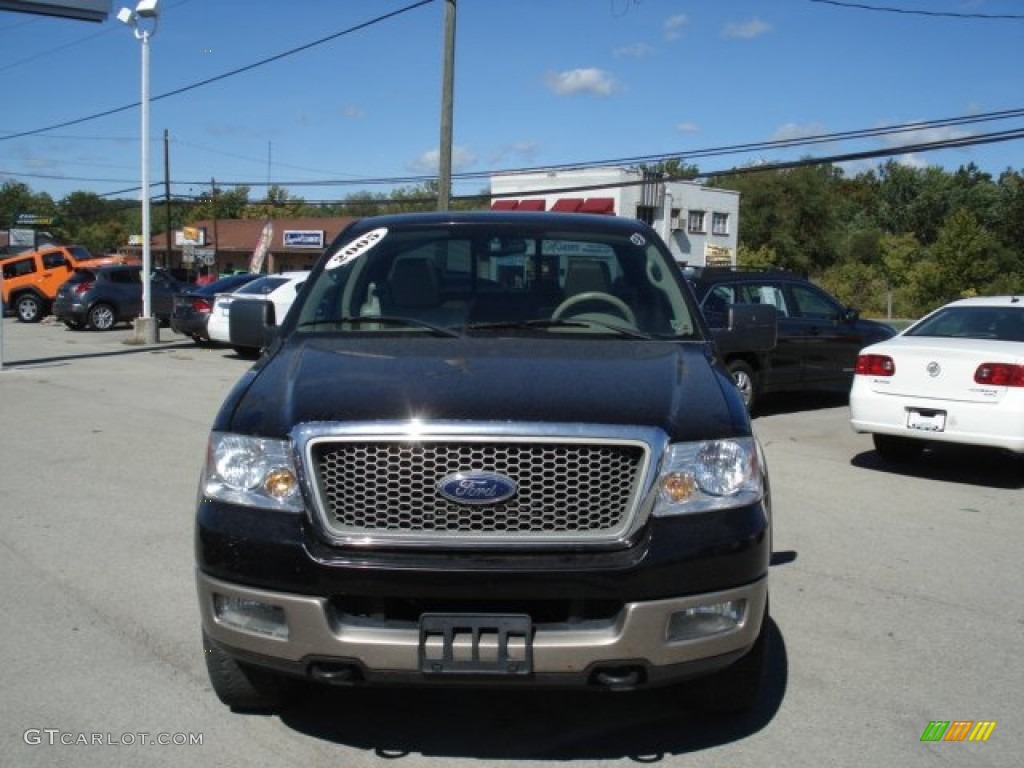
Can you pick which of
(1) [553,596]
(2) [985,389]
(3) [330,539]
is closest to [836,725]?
(1) [553,596]

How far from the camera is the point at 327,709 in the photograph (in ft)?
12.3

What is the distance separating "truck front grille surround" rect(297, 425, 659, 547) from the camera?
9.96 feet

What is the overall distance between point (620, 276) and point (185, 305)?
17488mm

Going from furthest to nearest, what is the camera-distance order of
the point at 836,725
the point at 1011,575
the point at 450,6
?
the point at 450,6 → the point at 1011,575 → the point at 836,725

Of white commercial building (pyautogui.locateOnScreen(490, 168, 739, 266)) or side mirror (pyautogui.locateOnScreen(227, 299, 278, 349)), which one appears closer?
side mirror (pyautogui.locateOnScreen(227, 299, 278, 349))

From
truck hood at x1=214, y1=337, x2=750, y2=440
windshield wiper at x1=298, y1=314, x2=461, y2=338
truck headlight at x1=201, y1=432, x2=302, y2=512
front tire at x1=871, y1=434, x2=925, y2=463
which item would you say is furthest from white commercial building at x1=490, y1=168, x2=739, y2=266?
truck headlight at x1=201, y1=432, x2=302, y2=512

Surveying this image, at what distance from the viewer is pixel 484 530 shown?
3.04m

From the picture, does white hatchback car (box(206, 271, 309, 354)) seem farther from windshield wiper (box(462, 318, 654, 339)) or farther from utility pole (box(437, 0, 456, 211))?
windshield wiper (box(462, 318, 654, 339))

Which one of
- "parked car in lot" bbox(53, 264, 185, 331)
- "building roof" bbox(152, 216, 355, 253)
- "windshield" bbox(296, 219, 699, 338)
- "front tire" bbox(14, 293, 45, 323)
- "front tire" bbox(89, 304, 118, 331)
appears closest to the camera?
"windshield" bbox(296, 219, 699, 338)

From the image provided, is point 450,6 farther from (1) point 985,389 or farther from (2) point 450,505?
(2) point 450,505

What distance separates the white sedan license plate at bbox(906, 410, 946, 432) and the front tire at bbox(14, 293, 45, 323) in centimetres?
2758

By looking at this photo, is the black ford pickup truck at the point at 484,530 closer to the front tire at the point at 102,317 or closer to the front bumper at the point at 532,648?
the front bumper at the point at 532,648

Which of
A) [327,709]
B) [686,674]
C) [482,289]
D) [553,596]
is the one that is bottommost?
[327,709]

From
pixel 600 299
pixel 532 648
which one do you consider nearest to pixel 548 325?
pixel 600 299
